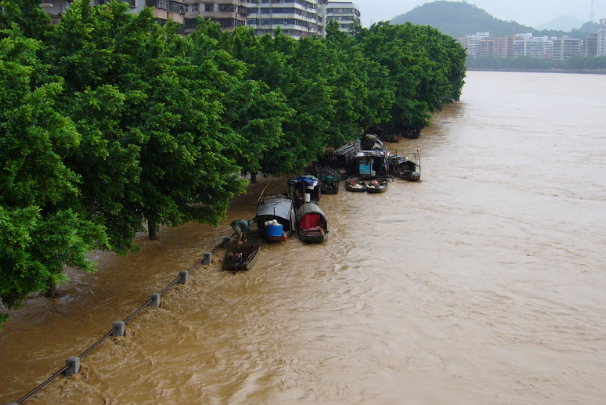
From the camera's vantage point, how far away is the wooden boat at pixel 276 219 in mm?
26408

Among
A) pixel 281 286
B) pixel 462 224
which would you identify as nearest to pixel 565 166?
pixel 462 224

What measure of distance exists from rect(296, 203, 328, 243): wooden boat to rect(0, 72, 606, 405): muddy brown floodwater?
0.60 m

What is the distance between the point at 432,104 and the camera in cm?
6725

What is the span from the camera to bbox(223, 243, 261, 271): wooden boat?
908 inches

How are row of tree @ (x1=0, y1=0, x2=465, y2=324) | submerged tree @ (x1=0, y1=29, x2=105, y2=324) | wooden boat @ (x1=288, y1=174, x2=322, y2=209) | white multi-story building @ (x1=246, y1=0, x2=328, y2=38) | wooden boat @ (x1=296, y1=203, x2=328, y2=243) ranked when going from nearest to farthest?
submerged tree @ (x1=0, y1=29, x2=105, y2=324) < row of tree @ (x1=0, y1=0, x2=465, y2=324) < wooden boat @ (x1=296, y1=203, x2=328, y2=243) < wooden boat @ (x1=288, y1=174, x2=322, y2=209) < white multi-story building @ (x1=246, y1=0, x2=328, y2=38)

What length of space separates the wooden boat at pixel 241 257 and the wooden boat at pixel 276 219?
135 cm

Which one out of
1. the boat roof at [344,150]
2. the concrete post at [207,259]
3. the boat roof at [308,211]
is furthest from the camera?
the boat roof at [344,150]

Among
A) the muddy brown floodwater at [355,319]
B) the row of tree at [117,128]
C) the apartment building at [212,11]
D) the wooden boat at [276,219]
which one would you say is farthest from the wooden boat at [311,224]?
the apartment building at [212,11]

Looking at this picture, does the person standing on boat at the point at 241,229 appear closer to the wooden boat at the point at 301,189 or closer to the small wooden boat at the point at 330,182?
the wooden boat at the point at 301,189

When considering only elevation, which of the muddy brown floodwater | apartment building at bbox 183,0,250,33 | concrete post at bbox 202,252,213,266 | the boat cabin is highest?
apartment building at bbox 183,0,250,33

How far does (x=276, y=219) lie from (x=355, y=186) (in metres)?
12.2

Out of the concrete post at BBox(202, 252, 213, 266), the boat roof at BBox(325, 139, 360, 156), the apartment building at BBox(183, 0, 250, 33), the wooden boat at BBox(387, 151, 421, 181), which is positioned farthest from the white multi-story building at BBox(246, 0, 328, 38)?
the concrete post at BBox(202, 252, 213, 266)

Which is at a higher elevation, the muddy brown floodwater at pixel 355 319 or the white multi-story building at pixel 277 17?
the white multi-story building at pixel 277 17

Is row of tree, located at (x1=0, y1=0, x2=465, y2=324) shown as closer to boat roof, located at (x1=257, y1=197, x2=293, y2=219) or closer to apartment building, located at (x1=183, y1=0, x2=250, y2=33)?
boat roof, located at (x1=257, y1=197, x2=293, y2=219)
